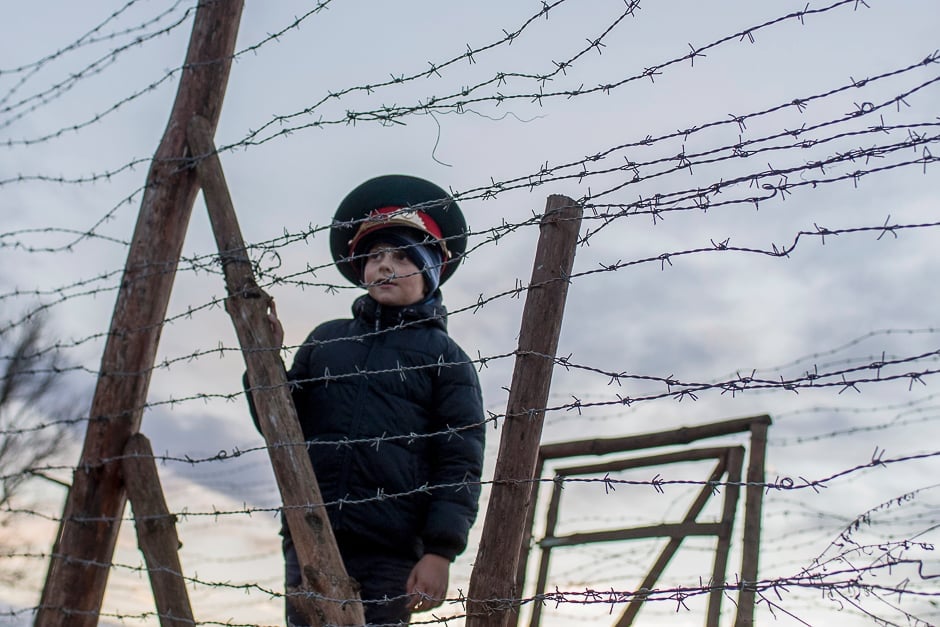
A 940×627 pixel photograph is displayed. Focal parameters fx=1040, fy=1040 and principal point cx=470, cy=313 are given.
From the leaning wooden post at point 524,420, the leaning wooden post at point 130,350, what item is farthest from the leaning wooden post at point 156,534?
the leaning wooden post at point 524,420

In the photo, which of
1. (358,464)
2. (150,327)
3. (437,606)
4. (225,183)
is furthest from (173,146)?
(437,606)

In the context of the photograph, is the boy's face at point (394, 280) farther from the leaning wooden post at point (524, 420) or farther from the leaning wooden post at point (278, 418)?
the leaning wooden post at point (524, 420)

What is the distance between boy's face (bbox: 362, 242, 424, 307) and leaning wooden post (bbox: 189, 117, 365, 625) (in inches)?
13.0

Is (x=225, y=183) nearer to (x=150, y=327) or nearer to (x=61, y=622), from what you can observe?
(x=150, y=327)

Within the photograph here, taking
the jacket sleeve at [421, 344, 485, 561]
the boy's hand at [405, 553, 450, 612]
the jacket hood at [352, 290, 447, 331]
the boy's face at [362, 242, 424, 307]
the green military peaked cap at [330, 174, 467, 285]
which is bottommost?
the boy's hand at [405, 553, 450, 612]

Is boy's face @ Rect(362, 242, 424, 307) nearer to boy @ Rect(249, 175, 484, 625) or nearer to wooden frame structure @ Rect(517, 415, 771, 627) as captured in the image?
boy @ Rect(249, 175, 484, 625)

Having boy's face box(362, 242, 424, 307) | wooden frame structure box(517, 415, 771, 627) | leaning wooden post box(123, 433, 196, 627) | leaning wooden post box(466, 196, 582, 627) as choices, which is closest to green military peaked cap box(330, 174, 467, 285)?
boy's face box(362, 242, 424, 307)

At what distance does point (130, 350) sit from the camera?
3.14 metres

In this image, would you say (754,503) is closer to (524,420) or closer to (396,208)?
(396,208)

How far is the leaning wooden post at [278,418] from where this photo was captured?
2.47m

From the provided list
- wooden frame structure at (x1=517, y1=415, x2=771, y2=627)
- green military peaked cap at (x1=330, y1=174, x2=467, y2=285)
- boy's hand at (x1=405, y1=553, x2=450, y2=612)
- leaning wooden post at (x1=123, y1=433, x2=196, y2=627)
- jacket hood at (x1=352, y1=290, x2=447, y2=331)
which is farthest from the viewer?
wooden frame structure at (x1=517, y1=415, x2=771, y2=627)

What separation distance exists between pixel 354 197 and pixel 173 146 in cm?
58

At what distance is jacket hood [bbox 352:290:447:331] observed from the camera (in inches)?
117

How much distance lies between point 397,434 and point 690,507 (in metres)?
2.49
